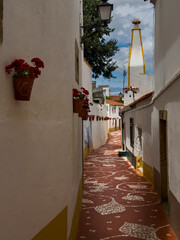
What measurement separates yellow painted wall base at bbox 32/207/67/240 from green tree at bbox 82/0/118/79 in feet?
60.0

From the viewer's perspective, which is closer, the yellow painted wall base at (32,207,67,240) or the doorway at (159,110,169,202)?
the yellow painted wall base at (32,207,67,240)

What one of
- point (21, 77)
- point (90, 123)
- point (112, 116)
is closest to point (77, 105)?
point (21, 77)

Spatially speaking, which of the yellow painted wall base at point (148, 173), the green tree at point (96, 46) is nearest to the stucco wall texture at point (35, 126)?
the yellow painted wall base at point (148, 173)

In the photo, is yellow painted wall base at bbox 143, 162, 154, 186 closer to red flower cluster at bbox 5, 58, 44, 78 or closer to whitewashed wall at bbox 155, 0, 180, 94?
whitewashed wall at bbox 155, 0, 180, 94

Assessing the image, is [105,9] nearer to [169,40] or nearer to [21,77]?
[169,40]

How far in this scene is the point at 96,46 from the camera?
22438 millimetres

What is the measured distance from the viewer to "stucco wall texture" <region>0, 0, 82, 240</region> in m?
2.58

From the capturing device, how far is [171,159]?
20.5ft

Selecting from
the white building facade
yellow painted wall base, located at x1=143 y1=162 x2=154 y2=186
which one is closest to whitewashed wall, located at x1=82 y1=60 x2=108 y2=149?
yellow painted wall base, located at x1=143 y1=162 x2=154 y2=186

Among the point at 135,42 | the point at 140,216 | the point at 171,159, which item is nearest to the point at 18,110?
the point at 171,159

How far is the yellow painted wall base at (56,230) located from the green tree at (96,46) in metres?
18.3

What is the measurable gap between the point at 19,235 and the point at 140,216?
16.7 feet

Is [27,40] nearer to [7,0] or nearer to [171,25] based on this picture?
[7,0]

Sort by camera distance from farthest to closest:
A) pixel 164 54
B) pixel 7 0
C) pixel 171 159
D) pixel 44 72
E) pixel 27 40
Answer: pixel 164 54
pixel 171 159
pixel 44 72
pixel 27 40
pixel 7 0
